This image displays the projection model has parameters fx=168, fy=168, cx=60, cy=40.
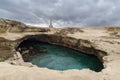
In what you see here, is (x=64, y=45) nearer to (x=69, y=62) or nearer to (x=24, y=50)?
(x=24, y=50)

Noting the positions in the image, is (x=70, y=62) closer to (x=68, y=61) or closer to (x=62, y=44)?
(x=68, y=61)

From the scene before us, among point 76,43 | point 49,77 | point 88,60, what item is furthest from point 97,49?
point 49,77

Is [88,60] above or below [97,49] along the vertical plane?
below

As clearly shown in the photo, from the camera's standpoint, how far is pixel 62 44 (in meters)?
30.8

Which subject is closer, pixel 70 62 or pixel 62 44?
pixel 70 62

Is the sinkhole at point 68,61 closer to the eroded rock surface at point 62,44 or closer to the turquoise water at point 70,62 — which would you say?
the turquoise water at point 70,62

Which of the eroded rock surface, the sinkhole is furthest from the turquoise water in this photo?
the eroded rock surface

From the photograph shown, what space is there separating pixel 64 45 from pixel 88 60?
9170 mm

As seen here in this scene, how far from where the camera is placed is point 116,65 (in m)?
13.6

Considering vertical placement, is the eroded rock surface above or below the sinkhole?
above

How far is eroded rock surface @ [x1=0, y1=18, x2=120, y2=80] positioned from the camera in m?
8.83

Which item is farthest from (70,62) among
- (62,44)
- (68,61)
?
(62,44)

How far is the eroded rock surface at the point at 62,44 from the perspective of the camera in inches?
348

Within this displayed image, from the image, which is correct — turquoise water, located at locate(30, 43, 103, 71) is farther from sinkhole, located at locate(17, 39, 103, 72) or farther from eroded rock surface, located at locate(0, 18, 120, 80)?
eroded rock surface, located at locate(0, 18, 120, 80)
